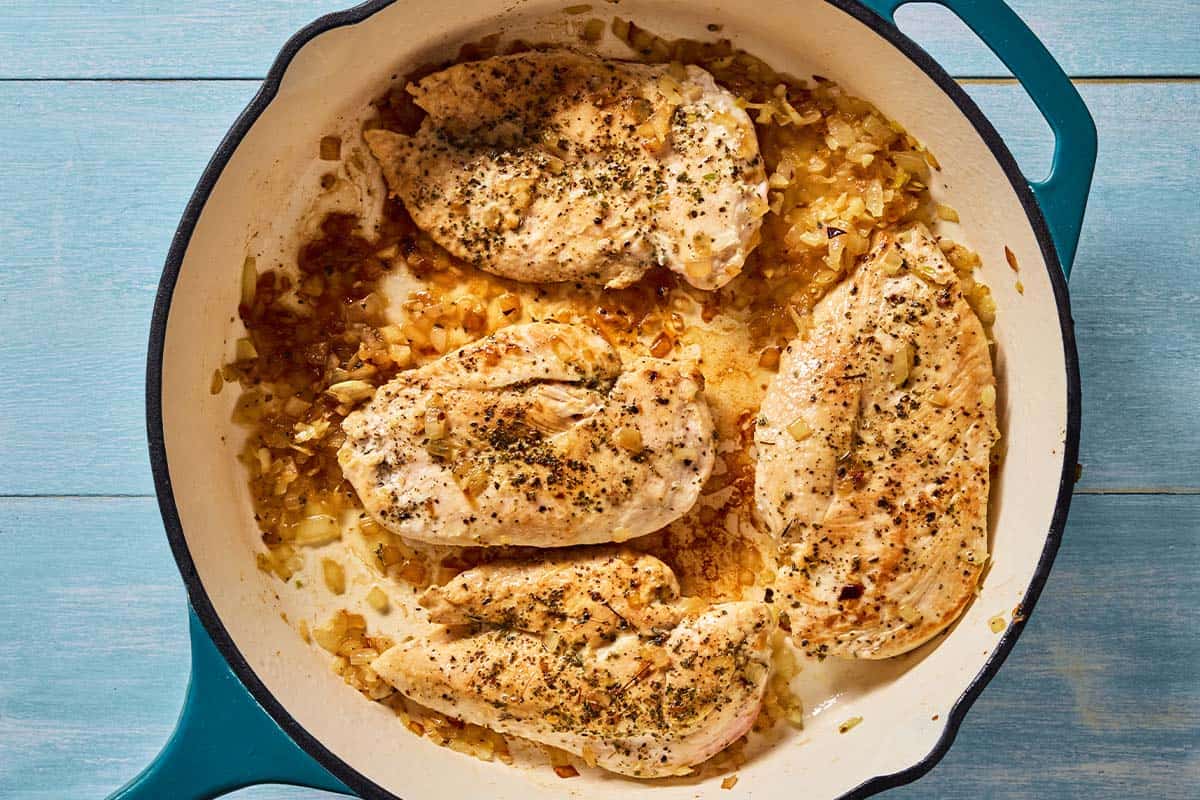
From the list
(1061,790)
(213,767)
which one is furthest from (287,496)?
(1061,790)

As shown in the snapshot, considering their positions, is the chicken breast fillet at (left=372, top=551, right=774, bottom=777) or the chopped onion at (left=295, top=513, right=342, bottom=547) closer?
the chicken breast fillet at (left=372, top=551, right=774, bottom=777)

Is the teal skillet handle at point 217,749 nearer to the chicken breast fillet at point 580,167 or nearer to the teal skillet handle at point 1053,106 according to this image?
the chicken breast fillet at point 580,167

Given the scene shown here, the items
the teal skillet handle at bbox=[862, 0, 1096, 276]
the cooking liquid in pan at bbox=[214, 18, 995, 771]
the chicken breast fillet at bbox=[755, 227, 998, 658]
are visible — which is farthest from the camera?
the cooking liquid in pan at bbox=[214, 18, 995, 771]

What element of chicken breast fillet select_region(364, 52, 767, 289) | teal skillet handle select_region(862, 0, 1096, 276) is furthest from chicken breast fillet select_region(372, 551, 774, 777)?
teal skillet handle select_region(862, 0, 1096, 276)

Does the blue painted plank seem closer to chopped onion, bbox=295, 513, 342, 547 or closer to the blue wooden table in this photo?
the blue wooden table

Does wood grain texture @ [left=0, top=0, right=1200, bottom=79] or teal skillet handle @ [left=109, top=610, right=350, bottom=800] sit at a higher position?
wood grain texture @ [left=0, top=0, right=1200, bottom=79]

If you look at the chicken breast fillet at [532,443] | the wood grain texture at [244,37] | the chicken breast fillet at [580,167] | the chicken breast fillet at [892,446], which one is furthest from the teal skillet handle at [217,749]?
the wood grain texture at [244,37]

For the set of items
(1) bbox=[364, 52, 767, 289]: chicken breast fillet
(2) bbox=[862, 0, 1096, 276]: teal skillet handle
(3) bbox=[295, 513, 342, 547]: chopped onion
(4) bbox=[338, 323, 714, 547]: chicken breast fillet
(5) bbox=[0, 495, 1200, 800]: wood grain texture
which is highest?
(2) bbox=[862, 0, 1096, 276]: teal skillet handle

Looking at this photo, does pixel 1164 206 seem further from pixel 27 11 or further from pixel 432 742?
pixel 27 11
